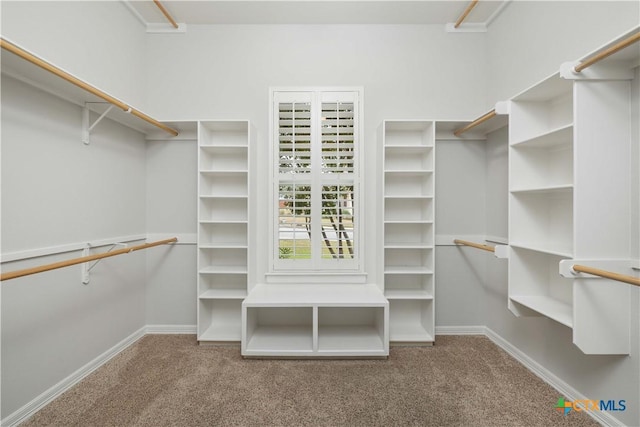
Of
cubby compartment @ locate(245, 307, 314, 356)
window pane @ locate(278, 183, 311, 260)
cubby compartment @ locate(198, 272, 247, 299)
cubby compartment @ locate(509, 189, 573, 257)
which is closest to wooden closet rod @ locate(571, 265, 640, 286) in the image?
cubby compartment @ locate(509, 189, 573, 257)

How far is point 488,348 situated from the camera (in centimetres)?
255

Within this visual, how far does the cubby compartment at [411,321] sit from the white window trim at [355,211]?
1.66ft

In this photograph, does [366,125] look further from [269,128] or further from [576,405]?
[576,405]

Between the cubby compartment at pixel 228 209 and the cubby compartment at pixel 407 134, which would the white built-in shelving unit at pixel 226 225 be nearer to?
the cubby compartment at pixel 228 209

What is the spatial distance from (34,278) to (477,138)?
366cm

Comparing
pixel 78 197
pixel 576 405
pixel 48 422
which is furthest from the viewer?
pixel 78 197

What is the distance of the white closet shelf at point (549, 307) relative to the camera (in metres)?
1.64

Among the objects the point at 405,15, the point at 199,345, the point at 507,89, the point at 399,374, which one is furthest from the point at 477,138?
the point at 199,345

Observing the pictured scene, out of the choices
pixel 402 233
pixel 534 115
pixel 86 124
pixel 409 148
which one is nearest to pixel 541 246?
pixel 534 115

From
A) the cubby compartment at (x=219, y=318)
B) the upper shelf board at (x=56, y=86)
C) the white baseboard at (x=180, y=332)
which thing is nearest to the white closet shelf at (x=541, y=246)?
the white baseboard at (x=180, y=332)

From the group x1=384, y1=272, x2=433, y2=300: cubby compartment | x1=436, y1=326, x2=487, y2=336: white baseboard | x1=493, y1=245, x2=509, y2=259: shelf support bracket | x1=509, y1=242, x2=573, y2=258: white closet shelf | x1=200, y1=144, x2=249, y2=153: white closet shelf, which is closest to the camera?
x1=509, y1=242, x2=573, y2=258: white closet shelf

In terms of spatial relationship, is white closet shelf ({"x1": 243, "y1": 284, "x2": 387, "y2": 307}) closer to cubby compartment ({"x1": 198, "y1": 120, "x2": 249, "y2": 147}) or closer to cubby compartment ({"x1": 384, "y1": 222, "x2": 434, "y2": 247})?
cubby compartment ({"x1": 384, "y1": 222, "x2": 434, "y2": 247})

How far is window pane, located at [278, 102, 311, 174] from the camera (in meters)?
2.82

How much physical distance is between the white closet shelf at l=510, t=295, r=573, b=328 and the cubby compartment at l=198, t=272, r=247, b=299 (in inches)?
85.4
